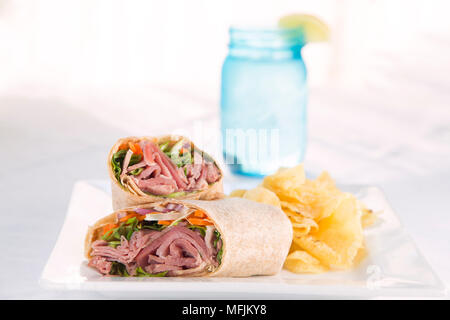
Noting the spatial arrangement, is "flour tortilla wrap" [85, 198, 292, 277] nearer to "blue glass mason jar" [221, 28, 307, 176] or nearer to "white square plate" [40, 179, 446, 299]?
"white square plate" [40, 179, 446, 299]

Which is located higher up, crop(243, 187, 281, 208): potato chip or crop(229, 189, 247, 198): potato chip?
crop(243, 187, 281, 208): potato chip

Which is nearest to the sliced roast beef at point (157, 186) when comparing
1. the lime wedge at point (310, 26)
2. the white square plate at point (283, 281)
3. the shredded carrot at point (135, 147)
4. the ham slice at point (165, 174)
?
the ham slice at point (165, 174)

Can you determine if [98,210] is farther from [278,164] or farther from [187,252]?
[278,164]

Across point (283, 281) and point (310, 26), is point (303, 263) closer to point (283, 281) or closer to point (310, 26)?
point (283, 281)

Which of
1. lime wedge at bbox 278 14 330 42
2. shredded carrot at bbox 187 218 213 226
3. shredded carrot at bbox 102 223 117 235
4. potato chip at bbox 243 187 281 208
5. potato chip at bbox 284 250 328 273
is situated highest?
lime wedge at bbox 278 14 330 42

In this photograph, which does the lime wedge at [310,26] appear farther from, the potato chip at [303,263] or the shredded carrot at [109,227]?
the shredded carrot at [109,227]

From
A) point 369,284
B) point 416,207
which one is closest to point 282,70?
point 416,207

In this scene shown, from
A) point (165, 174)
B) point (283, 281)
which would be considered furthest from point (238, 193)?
point (283, 281)

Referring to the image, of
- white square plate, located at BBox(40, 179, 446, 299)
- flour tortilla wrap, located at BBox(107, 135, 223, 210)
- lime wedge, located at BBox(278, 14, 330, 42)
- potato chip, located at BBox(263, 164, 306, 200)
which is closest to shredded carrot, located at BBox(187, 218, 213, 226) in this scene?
flour tortilla wrap, located at BBox(107, 135, 223, 210)
